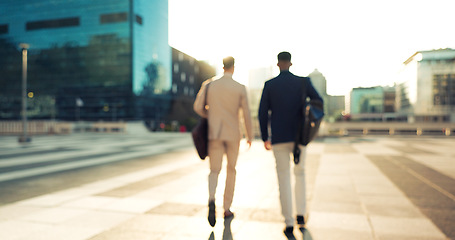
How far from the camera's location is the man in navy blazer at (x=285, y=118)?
3.22 m

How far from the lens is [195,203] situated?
4.49 metres

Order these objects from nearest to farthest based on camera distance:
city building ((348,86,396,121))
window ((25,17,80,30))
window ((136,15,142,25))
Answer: window ((136,15,142,25)) < window ((25,17,80,30)) < city building ((348,86,396,121))

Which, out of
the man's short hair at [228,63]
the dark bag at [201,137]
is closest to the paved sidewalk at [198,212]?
the dark bag at [201,137]

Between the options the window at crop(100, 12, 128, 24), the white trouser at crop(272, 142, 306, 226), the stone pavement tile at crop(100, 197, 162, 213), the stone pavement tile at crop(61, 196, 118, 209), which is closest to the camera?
the white trouser at crop(272, 142, 306, 226)

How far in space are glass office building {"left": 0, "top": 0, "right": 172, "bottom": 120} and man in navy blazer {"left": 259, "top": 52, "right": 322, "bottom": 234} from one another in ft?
195

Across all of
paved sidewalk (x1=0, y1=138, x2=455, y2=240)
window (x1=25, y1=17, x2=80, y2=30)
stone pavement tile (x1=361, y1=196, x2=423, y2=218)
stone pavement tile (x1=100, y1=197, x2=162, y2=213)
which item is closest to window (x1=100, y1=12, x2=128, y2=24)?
window (x1=25, y1=17, x2=80, y2=30)

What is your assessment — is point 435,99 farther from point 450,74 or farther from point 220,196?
point 220,196

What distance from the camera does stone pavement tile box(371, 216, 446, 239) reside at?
10.3 ft

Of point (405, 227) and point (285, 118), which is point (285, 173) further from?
point (405, 227)

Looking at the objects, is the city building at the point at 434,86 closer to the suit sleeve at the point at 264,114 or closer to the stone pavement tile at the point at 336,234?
the stone pavement tile at the point at 336,234

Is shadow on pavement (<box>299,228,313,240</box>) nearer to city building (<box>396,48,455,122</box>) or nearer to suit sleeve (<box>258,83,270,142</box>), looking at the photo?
suit sleeve (<box>258,83,270,142</box>)

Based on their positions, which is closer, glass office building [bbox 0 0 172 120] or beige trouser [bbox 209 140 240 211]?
beige trouser [bbox 209 140 240 211]

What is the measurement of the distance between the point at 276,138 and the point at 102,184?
3932 millimetres

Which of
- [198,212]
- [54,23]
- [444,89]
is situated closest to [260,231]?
[198,212]
